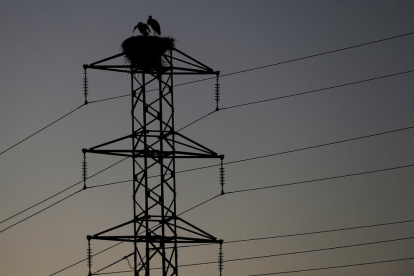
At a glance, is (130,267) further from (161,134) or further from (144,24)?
(144,24)

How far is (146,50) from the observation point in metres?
31.9

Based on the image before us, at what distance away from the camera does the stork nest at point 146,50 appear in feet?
105

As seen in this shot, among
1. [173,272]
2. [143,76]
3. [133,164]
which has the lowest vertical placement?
[173,272]

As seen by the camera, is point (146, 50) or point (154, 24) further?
point (154, 24)

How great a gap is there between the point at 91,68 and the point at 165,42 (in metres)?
2.00

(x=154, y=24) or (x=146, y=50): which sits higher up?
(x=154, y=24)

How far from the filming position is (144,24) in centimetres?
3281

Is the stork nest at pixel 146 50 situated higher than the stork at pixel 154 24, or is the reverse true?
the stork at pixel 154 24

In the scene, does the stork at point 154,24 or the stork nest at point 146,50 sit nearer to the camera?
the stork nest at point 146,50

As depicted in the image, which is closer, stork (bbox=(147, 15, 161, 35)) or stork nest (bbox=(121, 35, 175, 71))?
stork nest (bbox=(121, 35, 175, 71))

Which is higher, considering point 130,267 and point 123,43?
point 123,43

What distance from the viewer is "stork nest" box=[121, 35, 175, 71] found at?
31.9 meters

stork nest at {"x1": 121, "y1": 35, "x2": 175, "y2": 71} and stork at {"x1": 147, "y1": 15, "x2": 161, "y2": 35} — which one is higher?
stork at {"x1": 147, "y1": 15, "x2": 161, "y2": 35}

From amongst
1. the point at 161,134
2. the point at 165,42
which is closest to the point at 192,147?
the point at 161,134
